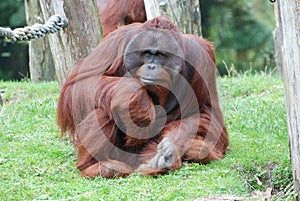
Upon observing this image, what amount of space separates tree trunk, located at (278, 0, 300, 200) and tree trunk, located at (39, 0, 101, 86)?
160 centimetres

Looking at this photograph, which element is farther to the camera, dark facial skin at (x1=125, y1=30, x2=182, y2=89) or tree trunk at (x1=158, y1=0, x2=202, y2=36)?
tree trunk at (x1=158, y1=0, x2=202, y2=36)

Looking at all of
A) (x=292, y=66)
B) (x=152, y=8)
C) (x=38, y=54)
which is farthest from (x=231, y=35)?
(x=292, y=66)

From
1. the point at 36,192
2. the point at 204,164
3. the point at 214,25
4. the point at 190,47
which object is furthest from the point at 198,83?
the point at 214,25

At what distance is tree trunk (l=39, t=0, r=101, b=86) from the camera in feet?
14.8

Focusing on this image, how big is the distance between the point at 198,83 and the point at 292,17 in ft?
3.69

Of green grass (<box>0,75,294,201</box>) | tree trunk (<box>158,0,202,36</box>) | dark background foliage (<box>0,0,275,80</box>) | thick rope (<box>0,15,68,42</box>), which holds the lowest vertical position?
dark background foliage (<box>0,0,275,80</box>)

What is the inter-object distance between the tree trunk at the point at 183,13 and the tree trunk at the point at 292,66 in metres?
2.00

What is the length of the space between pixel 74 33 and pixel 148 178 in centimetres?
122

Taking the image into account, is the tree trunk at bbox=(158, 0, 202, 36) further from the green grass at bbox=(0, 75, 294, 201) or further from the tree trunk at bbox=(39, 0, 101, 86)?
the tree trunk at bbox=(39, 0, 101, 86)

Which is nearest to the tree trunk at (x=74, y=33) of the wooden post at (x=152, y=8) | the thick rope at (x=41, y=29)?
the thick rope at (x=41, y=29)

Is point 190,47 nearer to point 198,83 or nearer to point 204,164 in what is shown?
point 198,83

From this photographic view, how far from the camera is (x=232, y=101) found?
5613 mm

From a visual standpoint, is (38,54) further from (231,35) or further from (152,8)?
(231,35)

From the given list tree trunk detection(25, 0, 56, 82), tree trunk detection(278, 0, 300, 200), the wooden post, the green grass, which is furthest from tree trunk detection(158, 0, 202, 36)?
tree trunk detection(25, 0, 56, 82)
